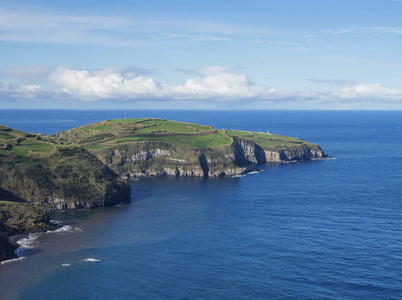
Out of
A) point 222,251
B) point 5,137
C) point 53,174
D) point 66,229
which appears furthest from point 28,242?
point 5,137

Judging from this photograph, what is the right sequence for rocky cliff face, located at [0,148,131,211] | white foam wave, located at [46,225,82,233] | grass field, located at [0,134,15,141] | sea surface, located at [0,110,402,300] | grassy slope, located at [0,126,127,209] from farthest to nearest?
1. grass field, located at [0,134,15,141]
2. grassy slope, located at [0,126,127,209]
3. rocky cliff face, located at [0,148,131,211]
4. white foam wave, located at [46,225,82,233]
5. sea surface, located at [0,110,402,300]

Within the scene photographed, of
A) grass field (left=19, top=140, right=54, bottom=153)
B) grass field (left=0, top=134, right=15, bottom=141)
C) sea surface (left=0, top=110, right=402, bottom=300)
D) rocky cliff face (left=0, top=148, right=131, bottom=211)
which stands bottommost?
sea surface (left=0, top=110, right=402, bottom=300)

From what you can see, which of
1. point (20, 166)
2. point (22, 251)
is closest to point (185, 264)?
point (22, 251)

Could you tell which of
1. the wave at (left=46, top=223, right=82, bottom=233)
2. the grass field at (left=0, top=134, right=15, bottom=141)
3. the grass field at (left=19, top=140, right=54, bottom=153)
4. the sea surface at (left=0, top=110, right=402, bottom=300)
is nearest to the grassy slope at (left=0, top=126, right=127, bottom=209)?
the grass field at (left=19, top=140, right=54, bottom=153)

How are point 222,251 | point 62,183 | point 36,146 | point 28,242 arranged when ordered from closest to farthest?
point 222,251 < point 28,242 < point 62,183 < point 36,146

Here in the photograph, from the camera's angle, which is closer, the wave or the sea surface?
the sea surface

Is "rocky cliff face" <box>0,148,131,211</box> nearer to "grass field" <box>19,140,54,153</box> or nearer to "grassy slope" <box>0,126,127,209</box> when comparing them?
"grassy slope" <box>0,126,127,209</box>

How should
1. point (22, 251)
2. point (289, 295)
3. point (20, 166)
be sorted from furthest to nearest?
point (20, 166) → point (22, 251) → point (289, 295)

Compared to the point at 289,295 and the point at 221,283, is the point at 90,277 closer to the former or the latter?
the point at 221,283

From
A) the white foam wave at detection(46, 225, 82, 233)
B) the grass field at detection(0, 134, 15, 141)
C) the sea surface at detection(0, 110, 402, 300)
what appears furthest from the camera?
the grass field at detection(0, 134, 15, 141)

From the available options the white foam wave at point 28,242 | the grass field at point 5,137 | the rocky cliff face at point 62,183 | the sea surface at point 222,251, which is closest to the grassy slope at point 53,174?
the rocky cliff face at point 62,183

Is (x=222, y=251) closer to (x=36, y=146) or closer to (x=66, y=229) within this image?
(x=66, y=229)
